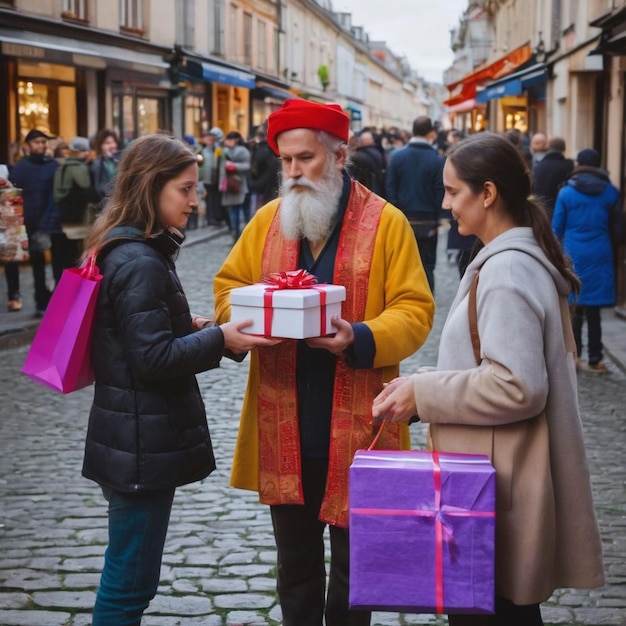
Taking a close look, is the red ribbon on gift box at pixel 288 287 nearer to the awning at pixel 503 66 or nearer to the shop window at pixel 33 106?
the shop window at pixel 33 106

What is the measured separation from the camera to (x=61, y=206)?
12062 millimetres

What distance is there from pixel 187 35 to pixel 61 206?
16.8m

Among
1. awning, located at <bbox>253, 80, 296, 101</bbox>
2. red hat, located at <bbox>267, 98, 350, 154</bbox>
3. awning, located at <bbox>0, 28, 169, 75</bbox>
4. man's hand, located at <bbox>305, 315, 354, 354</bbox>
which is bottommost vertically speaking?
man's hand, located at <bbox>305, 315, 354, 354</bbox>

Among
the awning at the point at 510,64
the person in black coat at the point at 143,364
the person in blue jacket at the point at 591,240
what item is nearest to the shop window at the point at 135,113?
the awning at the point at 510,64

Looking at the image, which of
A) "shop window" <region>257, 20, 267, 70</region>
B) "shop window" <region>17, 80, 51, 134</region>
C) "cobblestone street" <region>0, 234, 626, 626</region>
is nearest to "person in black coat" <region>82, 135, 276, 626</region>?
"cobblestone street" <region>0, 234, 626, 626</region>

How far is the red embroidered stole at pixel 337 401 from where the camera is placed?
11.4 ft

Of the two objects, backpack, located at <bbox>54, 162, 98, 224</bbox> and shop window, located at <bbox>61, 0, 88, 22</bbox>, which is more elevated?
shop window, located at <bbox>61, 0, 88, 22</bbox>

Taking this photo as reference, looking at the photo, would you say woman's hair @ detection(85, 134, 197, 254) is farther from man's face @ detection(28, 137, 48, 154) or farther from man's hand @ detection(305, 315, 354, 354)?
man's face @ detection(28, 137, 48, 154)

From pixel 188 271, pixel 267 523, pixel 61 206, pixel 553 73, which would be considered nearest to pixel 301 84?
pixel 553 73

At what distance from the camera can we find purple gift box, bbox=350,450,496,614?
2.65 metres

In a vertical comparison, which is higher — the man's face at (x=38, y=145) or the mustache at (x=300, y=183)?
the man's face at (x=38, y=145)

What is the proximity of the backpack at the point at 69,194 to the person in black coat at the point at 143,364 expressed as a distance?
8.85 meters

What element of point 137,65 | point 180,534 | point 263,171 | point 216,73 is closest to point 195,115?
point 216,73

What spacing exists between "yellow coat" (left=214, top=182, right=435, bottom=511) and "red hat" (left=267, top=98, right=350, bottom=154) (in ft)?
0.77
